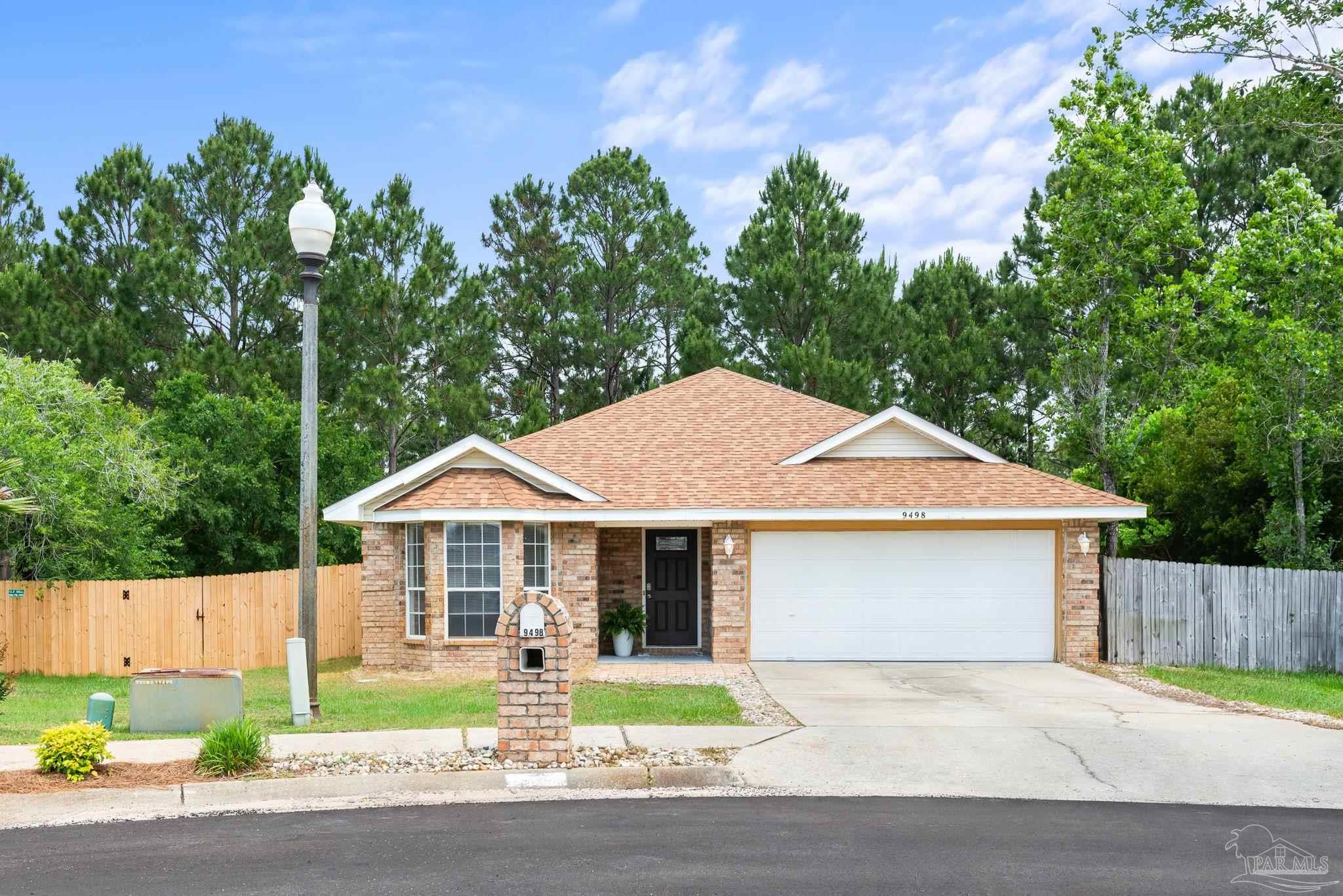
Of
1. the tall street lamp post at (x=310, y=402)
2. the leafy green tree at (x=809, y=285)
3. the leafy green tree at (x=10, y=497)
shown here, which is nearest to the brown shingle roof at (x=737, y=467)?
the tall street lamp post at (x=310, y=402)

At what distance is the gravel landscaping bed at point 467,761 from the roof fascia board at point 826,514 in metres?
6.87

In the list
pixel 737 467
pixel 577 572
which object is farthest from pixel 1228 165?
pixel 577 572

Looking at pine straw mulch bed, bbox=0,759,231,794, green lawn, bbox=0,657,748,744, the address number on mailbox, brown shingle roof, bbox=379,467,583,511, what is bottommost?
green lawn, bbox=0,657,748,744

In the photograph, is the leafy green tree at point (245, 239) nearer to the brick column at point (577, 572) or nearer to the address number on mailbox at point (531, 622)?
the brick column at point (577, 572)

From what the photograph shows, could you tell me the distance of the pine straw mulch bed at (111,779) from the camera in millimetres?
8570

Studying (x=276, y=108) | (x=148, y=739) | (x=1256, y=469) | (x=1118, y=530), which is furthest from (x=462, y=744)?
(x=276, y=108)

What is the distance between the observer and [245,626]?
1855 cm

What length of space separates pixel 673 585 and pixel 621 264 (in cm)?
1895

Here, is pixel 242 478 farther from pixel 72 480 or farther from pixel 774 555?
pixel 774 555

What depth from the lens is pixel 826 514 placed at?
16781 mm

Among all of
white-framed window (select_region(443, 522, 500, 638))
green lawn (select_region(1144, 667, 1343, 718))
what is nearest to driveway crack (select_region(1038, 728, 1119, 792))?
green lawn (select_region(1144, 667, 1343, 718))

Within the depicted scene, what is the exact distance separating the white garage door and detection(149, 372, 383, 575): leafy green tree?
13795mm

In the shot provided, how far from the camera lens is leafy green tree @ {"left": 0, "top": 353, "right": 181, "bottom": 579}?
57.2ft

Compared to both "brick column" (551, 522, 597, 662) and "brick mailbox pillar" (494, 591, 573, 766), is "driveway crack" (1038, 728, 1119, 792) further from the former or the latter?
"brick column" (551, 522, 597, 662)
